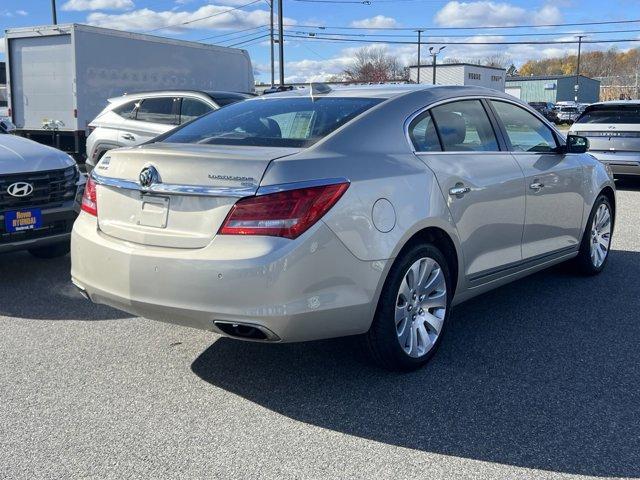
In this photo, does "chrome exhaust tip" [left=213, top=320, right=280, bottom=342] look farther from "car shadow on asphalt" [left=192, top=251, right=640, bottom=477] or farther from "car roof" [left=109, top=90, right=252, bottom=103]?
"car roof" [left=109, top=90, right=252, bottom=103]

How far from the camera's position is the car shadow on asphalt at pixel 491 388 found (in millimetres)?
3232

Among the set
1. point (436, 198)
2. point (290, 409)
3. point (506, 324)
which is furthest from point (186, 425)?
point (506, 324)

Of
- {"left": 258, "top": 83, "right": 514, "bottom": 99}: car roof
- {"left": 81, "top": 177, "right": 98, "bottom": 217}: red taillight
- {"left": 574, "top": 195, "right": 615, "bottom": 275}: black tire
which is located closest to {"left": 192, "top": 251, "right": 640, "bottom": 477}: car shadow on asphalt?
{"left": 574, "top": 195, "right": 615, "bottom": 275}: black tire

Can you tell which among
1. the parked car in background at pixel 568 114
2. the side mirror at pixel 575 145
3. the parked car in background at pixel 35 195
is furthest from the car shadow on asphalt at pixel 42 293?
the parked car in background at pixel 568 114

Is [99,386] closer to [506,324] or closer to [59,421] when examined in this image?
[59,421]

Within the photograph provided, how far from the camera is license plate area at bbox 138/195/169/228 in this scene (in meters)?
3.59

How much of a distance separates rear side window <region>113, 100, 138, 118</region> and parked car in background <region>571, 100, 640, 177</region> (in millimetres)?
7555

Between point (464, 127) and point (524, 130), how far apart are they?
950mm

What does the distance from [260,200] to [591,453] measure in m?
1.89

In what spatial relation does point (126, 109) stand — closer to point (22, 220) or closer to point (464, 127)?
point (22, 220)

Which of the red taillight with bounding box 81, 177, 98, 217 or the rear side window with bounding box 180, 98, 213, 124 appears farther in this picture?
the rear side window with bounding box 180, 98, 213, 124

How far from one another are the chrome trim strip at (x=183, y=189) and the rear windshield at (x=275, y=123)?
50cm

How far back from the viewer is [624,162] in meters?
11.8

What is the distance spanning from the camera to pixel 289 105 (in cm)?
449
